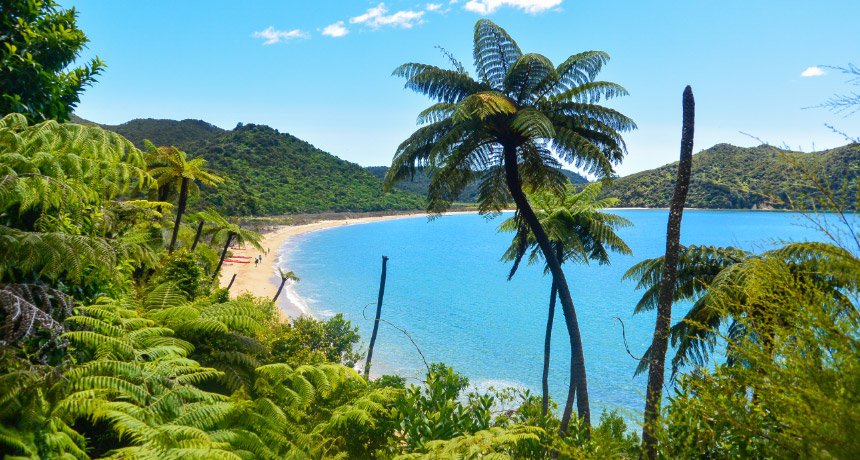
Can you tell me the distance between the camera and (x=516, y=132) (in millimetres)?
7230

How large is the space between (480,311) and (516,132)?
26.4 metres

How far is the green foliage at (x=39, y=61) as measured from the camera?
17.8 feet

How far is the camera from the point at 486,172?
8.06 m

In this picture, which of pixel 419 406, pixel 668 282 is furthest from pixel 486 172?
pixel 419 406

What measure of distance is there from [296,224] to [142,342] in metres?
77.6

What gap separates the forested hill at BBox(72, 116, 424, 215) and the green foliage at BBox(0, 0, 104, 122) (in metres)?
52.9

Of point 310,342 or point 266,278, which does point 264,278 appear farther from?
point 310,342

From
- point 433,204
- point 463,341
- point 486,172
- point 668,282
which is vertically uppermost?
point 486,172

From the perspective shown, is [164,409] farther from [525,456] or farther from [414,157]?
[414,157]

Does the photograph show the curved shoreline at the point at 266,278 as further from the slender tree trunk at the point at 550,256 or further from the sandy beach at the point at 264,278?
the slender tree trunk at the point at 550,256

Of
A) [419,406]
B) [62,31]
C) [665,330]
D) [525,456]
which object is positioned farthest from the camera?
[62,31]

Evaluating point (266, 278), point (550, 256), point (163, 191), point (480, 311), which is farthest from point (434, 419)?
point (266, 278)

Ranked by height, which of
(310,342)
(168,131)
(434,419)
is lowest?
(310,342)

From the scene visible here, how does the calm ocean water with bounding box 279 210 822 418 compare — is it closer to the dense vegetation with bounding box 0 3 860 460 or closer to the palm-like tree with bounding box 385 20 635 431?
the dense vegetation with bounding box 0 3 860 460
